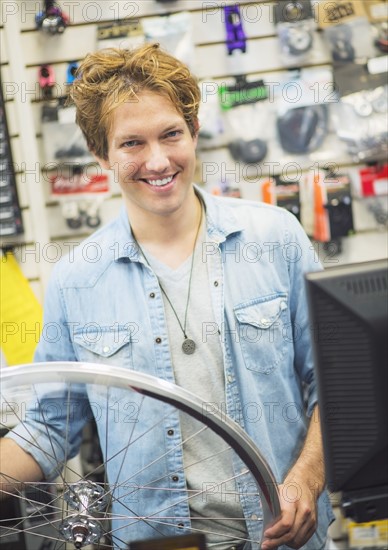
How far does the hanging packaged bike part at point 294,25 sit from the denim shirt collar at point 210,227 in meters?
1.52

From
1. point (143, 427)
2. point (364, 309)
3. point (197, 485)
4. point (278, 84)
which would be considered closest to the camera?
point (364, 309)

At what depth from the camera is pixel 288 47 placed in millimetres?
3361

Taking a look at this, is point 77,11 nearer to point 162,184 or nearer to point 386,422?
point 162,184

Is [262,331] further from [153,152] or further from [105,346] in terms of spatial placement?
[153,152]

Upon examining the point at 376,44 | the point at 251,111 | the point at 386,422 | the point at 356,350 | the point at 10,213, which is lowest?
the point at 386,422

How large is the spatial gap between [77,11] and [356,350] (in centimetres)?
250

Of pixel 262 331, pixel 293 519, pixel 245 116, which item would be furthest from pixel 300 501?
pixel 245 116

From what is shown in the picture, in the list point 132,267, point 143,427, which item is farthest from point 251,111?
point 143,427

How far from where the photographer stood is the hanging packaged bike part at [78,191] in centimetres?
333

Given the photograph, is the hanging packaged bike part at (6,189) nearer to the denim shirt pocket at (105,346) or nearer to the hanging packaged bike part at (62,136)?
the hanging packaged bike part at (62,136)

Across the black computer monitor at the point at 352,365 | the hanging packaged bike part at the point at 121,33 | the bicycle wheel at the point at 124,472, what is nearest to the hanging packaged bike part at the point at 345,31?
the hanging packaged bike part at the point at 121,33

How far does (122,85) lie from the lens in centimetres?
188

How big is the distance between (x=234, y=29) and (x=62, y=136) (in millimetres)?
822

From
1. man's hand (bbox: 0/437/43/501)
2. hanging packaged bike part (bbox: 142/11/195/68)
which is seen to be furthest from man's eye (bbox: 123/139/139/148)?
hanging packaged bike part (bbox: 142/11/195/68)
